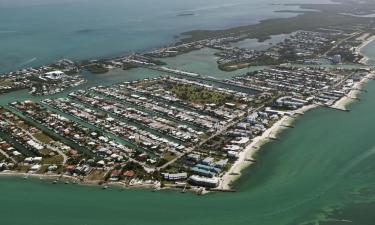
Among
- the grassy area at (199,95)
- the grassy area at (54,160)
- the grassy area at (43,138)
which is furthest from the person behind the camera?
the grassy area at (199,95)

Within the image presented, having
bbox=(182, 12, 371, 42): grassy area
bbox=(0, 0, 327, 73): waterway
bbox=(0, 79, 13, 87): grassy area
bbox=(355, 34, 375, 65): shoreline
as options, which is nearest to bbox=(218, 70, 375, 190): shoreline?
bbox=(355, 34, 375, 65): shoreline

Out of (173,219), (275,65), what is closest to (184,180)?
(173,219)

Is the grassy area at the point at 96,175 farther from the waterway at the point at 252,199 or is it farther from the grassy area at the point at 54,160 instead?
the grassy area at the point at 54,160

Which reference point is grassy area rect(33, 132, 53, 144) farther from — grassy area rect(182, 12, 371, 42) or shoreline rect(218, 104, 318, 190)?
grassy area rect(182, 12, 371, 42)

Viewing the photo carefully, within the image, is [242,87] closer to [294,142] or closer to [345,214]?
[294,142]

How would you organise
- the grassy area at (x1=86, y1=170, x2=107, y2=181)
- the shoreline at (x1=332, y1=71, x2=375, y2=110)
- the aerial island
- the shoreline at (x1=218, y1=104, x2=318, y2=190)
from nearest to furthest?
the shoreline at (x1=218, y1=104, x2=318, y2=190)
the grassy area at (x1=86, y1=170, x2=107, y2=181)
the aerial island
the shoreline at (x1=332, y1=71, x2=375, y2=110)

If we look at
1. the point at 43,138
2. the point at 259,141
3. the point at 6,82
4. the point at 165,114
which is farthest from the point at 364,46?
the point at 43,138

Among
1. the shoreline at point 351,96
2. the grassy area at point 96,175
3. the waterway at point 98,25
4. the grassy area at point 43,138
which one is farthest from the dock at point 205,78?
the grassy area at point 96,175

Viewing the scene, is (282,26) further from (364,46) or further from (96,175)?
(96,175)
